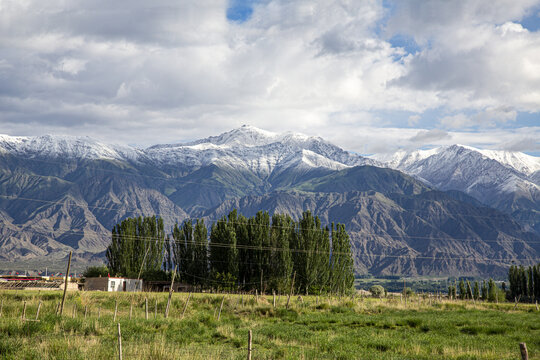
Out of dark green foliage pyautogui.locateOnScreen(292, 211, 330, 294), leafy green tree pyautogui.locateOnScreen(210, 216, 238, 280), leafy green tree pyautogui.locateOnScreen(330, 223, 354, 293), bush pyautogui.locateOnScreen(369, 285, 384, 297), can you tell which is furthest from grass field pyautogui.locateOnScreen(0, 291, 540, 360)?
bush pyautogui.locateOnScreen(369, 285, 384, 297)

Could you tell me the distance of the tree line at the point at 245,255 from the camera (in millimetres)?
84812

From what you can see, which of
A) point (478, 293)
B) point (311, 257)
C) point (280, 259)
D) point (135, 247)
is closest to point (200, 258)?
point (135, 247)

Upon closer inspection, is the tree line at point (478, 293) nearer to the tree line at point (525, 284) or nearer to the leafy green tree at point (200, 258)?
the tree line at point (525, 284)

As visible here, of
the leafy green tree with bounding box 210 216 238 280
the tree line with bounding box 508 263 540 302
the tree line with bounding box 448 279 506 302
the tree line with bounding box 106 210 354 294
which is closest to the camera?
the leafy green tree with bounding box 210 216 238 280

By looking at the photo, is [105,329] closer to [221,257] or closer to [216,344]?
[216,344]

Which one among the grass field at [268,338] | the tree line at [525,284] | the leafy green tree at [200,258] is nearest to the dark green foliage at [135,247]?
the leafy green tree at [200,258]

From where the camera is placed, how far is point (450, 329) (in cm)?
3575

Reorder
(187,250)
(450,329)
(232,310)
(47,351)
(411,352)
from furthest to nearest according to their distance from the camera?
(187,250), (232,310), (450,329), (411,352), (47,351)

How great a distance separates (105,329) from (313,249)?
204 ft

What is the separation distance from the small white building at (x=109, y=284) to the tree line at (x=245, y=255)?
12.8ft

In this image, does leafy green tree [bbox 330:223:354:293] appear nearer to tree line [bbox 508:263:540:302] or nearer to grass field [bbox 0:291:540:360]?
grass field [bbox 0:291:540:360]

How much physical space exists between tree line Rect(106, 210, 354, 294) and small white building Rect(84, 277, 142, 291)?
154 inches

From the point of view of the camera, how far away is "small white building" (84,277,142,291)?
7988cm

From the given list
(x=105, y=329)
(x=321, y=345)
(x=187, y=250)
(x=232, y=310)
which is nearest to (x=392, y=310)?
(x=232, y=310)
